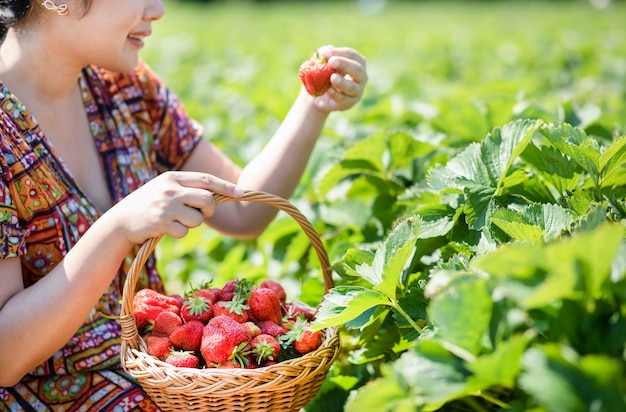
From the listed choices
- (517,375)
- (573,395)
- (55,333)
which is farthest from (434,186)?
(55,333)

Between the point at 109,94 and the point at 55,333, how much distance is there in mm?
798

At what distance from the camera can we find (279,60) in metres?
5.80

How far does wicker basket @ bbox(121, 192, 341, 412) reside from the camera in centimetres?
129

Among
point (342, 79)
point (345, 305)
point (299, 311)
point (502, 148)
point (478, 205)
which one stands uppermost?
point (342, 79)

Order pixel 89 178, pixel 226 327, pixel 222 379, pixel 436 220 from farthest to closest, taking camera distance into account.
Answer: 1. pixel 89 178
2. pixel 436 220
3. pixel 226 327
4. pixel 222 379

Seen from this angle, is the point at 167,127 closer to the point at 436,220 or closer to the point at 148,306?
the point at 148,306

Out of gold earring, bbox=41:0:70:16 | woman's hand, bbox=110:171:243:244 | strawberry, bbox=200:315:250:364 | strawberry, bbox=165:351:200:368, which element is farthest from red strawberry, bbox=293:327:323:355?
gold earring, bbox=41:0:70:16

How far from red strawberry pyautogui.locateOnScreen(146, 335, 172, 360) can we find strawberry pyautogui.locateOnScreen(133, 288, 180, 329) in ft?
0.31

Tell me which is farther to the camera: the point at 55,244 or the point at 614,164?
the point at 55,244

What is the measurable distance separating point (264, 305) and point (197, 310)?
0.15 meters

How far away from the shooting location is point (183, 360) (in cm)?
136

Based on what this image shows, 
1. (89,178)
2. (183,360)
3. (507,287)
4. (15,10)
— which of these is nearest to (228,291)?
(183,360)

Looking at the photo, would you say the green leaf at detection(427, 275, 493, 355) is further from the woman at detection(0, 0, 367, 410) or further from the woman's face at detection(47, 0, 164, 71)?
the woman's face at detection(47, 0, 164, 71)

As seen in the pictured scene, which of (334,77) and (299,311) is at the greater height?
(334,77)
